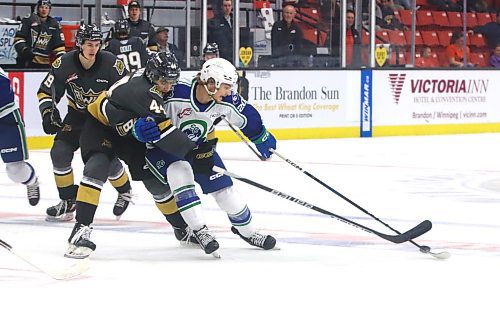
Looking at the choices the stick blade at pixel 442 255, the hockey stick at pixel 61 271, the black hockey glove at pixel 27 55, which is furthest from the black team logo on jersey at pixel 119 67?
the black hockey glove at pixel 27 55

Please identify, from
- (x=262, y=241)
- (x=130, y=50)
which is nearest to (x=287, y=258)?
(x=262, y=241)

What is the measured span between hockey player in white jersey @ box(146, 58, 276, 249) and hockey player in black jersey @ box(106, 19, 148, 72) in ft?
14.3

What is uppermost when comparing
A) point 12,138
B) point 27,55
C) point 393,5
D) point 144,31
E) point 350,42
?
point 393,5

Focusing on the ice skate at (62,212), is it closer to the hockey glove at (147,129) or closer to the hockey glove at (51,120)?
the hockey glove at (51,120)

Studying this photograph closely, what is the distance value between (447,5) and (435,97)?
1.63 metres

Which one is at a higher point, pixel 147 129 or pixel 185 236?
pixel 147 129

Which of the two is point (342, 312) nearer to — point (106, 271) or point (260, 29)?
point (106, 271)

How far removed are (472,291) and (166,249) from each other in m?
1.52

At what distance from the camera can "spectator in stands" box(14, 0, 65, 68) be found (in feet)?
34.8

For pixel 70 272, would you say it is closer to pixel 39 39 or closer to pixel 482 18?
pixel 39 39

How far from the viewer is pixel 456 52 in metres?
13.9

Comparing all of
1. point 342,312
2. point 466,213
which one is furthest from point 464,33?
point 342,312

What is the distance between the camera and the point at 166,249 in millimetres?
5180

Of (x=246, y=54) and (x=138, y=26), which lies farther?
(x=246, y=54)
